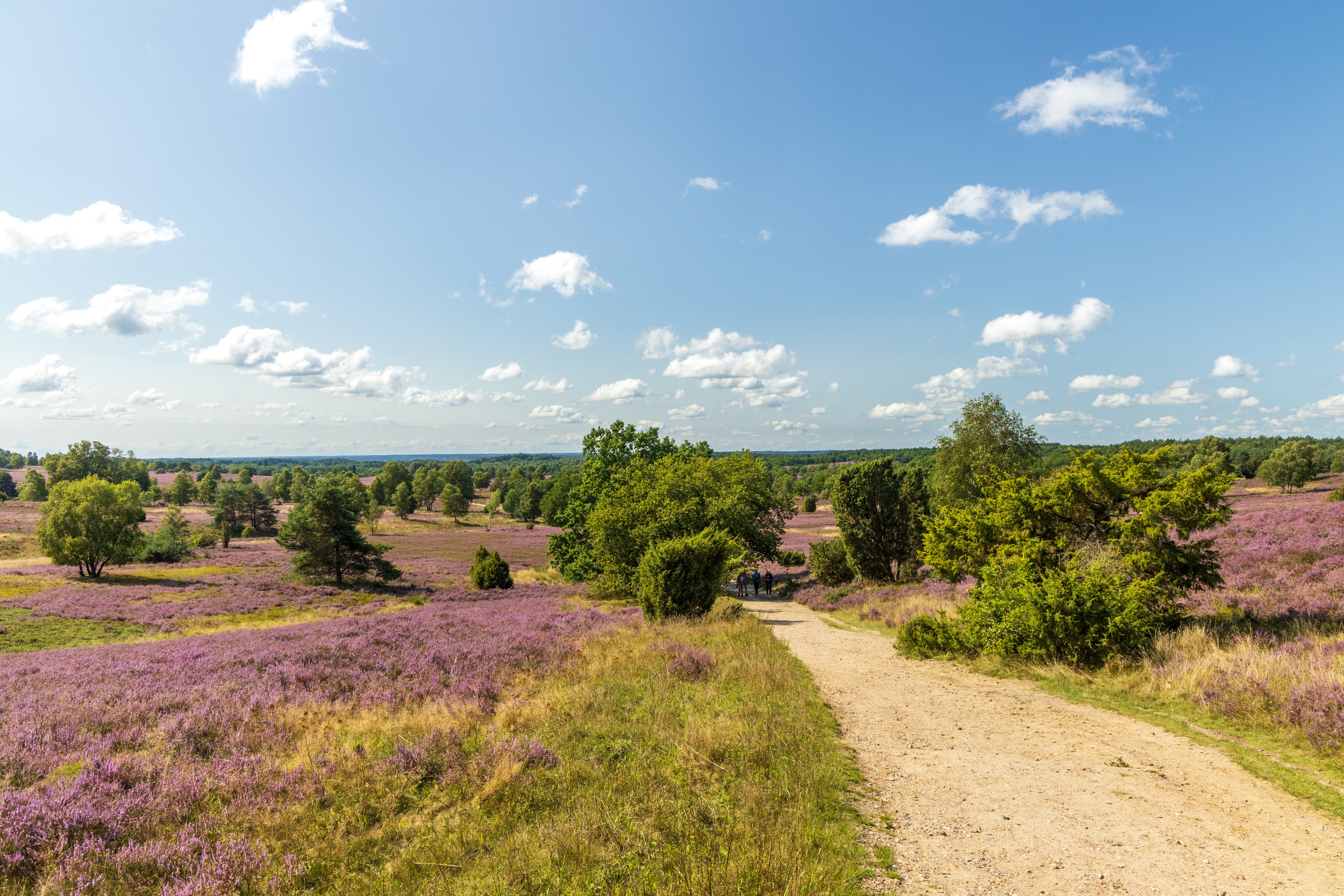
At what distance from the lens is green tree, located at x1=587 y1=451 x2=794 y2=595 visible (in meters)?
27.0

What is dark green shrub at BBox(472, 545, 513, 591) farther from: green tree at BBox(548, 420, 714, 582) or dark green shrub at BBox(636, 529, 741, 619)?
dark green shrub at BBox(636, 529, 741, 619)

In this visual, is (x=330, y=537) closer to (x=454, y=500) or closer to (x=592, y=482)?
(x=592, y=482)

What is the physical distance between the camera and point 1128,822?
5887 mm

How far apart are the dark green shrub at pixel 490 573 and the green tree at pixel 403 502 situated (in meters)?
75.2

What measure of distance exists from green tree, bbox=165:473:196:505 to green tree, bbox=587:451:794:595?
11366 cm

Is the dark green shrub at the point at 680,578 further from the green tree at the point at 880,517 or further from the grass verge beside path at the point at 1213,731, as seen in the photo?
the green tree at the point at 880,517

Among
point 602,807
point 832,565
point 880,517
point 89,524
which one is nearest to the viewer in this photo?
point 602,807

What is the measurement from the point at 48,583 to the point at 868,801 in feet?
152

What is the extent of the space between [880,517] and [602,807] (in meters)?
26.2

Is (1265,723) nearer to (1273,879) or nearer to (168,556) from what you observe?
(1273,879)

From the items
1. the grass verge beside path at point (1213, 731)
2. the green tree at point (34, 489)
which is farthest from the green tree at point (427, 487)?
the grass verge beside path at point (1213, 731)

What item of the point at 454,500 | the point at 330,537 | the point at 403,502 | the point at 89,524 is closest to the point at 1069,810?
the point at 330,537

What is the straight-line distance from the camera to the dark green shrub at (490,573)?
34.5m

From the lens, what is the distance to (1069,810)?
6191 mm
